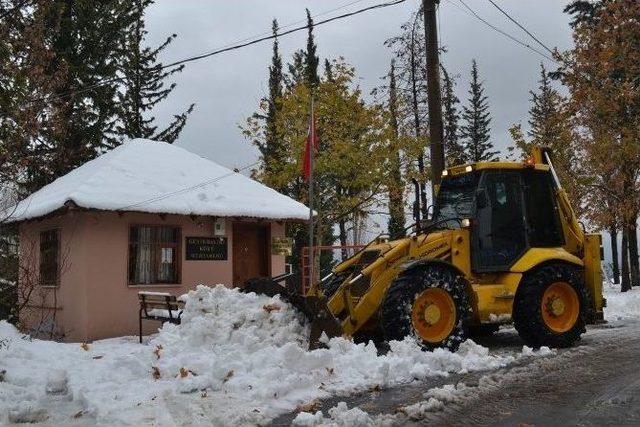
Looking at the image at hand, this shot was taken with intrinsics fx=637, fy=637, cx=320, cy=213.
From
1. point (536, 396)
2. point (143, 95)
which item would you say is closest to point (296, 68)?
point (143, 95)

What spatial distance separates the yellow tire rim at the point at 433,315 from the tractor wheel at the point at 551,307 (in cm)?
141

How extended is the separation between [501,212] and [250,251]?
25.4 feet

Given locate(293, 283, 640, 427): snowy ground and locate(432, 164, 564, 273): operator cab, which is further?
locate(432, 164, 564, 273): operator cab

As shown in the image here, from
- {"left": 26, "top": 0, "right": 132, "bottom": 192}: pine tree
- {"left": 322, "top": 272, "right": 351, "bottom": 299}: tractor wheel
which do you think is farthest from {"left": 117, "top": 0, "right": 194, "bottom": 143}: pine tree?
{"left": 322, "top": 272, "right": 351, "bottom": 299}: tractor wheel

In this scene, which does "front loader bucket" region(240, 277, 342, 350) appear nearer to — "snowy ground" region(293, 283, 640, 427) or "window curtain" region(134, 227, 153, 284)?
"snowy ground" region(293, 283, 640, 427)

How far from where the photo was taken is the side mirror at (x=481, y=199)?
9.29 meters

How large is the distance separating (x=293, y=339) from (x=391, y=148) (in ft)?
55.2

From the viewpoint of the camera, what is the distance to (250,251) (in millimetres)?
15734

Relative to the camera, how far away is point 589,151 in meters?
23.2

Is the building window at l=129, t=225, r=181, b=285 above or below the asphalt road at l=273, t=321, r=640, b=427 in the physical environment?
above

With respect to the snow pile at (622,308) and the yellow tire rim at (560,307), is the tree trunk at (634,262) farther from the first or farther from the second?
the yellow tire rim at (560,307)

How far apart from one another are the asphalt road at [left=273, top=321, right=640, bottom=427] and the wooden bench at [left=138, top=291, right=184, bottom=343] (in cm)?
557

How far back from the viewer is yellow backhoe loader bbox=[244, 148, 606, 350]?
8.11 metres

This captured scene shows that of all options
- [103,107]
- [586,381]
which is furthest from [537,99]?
[586,381]
